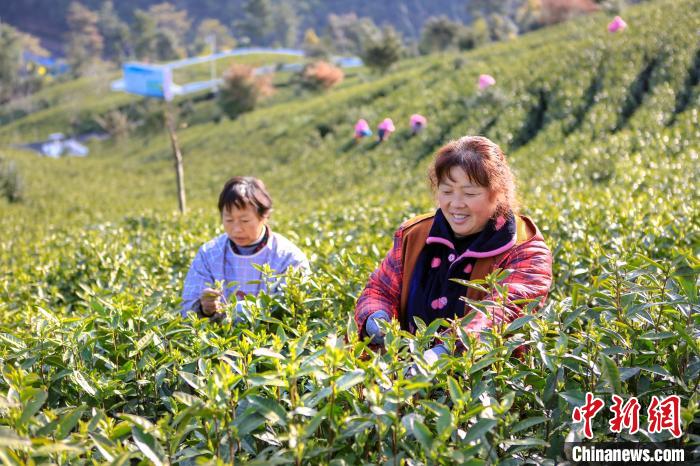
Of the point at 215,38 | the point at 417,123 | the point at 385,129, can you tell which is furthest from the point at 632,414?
the point at 215,38

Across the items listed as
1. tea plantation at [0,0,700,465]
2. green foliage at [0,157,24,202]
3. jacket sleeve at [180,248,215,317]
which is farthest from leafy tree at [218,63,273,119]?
jacket sleeve at [180,248,215,317]

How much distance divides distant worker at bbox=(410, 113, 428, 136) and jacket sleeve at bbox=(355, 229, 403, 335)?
15039 millimetres

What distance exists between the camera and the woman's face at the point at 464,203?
2506 mm

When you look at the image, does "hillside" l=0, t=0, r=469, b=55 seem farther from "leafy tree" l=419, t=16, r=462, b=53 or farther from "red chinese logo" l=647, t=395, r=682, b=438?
"red chinese logo" l=647, t=395, r=682, b=438

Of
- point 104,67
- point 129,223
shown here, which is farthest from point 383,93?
point 104,67

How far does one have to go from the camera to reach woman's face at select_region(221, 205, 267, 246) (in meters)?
3.61

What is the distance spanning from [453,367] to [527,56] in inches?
769

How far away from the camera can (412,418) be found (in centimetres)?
153

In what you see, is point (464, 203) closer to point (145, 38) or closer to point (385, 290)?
point (385, 290)

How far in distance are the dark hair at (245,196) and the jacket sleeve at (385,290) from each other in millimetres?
1169

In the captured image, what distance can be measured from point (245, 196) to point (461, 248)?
4.89 feet

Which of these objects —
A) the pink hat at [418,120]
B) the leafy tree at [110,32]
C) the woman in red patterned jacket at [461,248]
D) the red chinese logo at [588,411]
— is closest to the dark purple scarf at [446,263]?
the woman in red patterned jacket at [461,248]

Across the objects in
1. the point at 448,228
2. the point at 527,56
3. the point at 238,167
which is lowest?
the point at 238,167

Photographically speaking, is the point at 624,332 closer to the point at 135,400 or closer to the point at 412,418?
the point at 412,418
